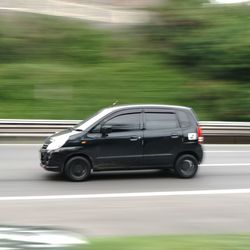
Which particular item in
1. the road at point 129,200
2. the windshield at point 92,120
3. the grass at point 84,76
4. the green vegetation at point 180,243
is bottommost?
the road at point 129,200

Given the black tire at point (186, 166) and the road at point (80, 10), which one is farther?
the road at point (80, 10)

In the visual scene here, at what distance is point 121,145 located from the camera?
11266mm

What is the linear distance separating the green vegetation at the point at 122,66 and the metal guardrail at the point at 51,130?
67.3 inches

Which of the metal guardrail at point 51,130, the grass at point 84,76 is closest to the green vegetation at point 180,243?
the metal guardrail at point 51,130

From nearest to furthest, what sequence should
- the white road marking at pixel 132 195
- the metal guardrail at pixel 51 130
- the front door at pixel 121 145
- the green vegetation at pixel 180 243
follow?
the green vegetation at pixel 180 243
the white road marking at pixel 132 195
the front door at pixel 121 145
the metal guardrail at pixel 51 130

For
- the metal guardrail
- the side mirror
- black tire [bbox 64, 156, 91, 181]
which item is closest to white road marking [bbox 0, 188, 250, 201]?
black tire [bbox 64, 156, 91, 181]

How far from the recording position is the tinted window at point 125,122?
1133cm

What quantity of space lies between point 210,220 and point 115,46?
1838 centimetres

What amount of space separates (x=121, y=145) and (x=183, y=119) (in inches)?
60.1

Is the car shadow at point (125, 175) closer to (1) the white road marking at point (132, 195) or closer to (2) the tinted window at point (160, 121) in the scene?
(2) the tinted window at point (160, 121)

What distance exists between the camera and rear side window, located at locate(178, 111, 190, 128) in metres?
11.7

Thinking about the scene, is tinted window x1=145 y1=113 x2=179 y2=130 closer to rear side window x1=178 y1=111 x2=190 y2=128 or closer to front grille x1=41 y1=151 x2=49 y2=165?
rear side window x1=178 y1=111 x2=190 y2=128

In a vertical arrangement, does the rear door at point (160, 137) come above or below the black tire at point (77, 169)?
above

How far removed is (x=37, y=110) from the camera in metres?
20.0
